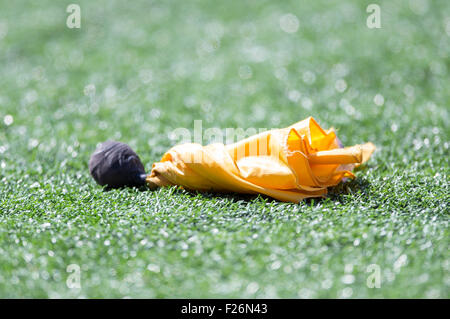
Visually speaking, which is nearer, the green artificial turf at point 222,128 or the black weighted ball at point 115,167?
the green artificial turf at point 222,128

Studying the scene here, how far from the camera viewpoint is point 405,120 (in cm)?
397

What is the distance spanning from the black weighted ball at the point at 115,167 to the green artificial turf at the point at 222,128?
0.11m

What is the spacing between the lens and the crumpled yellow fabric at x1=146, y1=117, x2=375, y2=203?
8.90ft

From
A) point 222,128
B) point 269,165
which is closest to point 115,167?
point 269,165

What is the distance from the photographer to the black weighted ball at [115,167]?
9.64ft

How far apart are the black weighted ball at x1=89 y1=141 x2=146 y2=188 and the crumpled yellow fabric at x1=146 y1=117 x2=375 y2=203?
0.15 meters

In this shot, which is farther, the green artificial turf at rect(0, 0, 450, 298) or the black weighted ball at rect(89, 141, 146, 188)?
the black weighted ball at rect(89, 141, 146, 188)

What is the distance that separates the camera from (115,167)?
294cm

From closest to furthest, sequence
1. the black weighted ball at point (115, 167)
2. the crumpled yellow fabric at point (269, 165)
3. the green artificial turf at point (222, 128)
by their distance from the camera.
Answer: the green artificial turf at point (222, 128), the crumpled yellow fabric at point (269, 165), the black weighted ball at point (115, 167)

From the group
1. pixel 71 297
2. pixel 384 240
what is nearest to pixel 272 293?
pixel 384 240

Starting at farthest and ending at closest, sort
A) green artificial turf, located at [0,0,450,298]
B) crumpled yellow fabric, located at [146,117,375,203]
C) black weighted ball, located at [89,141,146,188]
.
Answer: black weighted ball, located at [89,141,146,188], crumpled yellow fabric, located at [146,117,375,203], green artificial turf, located at [0,0,450,298]

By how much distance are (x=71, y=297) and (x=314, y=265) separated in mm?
1037
